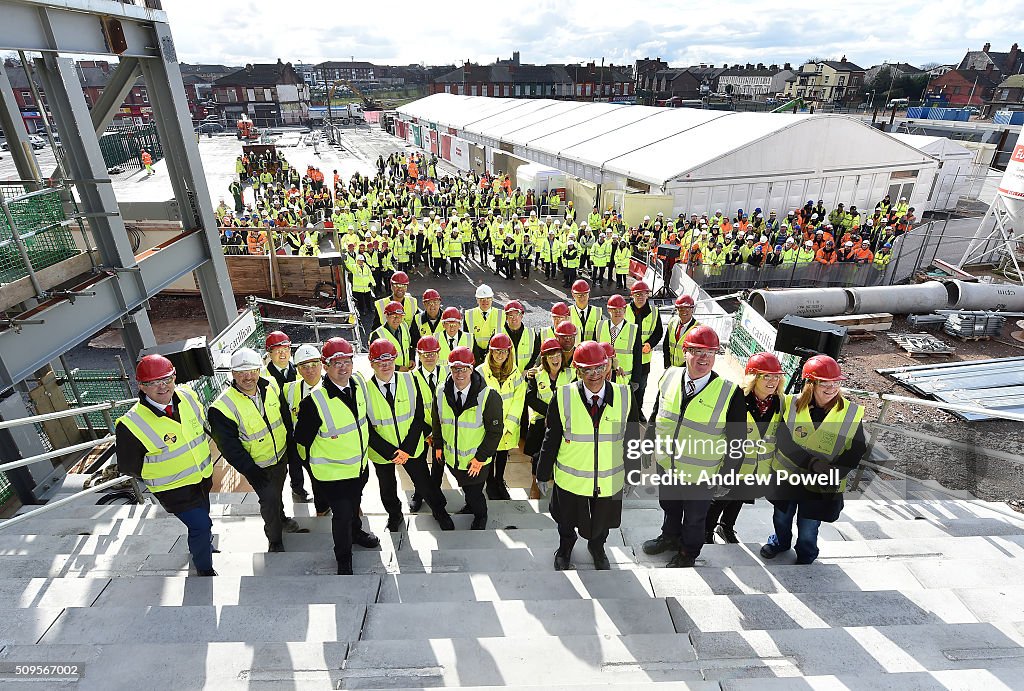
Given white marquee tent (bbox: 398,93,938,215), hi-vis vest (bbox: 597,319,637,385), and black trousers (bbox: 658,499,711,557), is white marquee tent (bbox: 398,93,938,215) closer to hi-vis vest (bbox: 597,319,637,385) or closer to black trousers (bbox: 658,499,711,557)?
A: hi-vis vest (bbox: 597,319,637,385)

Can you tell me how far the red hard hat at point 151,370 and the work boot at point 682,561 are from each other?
396 cm

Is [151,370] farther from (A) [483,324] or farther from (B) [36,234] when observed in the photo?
(A) [483,324]

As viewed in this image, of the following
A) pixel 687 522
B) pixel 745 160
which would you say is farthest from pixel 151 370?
pixel 745 160

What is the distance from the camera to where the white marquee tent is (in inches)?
684

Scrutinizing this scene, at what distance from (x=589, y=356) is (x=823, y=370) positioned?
5.32ft

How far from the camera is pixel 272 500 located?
4.25m

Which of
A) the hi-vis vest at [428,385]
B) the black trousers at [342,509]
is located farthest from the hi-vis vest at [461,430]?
the black trousers at [342,509]

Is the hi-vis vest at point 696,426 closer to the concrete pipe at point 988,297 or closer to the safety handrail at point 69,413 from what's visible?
the safety handrail at point 69,413

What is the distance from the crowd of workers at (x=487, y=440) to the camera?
364 cm

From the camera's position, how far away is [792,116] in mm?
18609

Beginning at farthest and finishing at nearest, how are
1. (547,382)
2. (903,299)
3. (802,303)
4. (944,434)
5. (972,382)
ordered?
(903,299) < (802,303) < (972,382) < (944,434) < (547,382)

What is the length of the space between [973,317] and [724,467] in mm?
11068

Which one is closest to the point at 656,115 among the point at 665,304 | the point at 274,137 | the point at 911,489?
the point at 665,304

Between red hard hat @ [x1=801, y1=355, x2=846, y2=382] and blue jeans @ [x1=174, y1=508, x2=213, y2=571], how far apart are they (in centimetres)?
442
